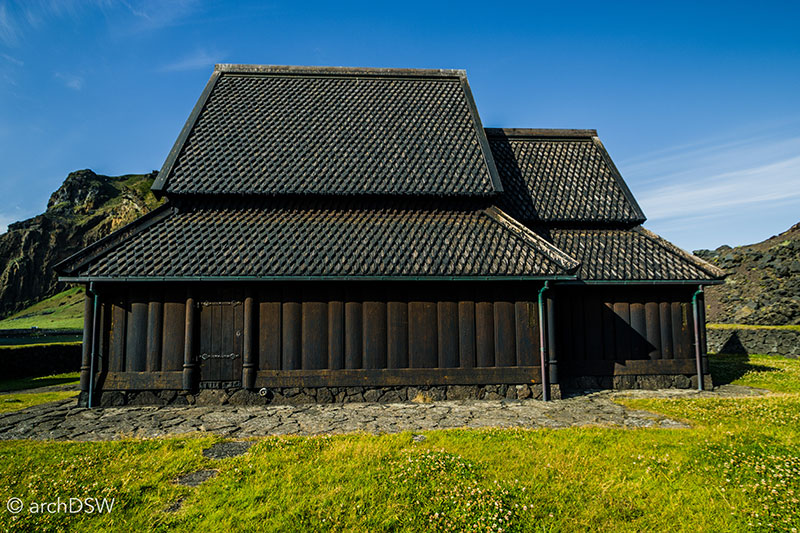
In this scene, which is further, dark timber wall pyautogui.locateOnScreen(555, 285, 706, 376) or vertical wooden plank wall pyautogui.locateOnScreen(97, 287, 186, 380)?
dark timber wall pyautogui.locateOnScreen(555, 285, 706, 376)

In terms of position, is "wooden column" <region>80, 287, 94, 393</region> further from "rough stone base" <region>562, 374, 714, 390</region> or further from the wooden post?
"rough stone base" <region>562, 374, 714, 390</region>

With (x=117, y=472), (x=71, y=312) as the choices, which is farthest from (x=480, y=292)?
(x=71, y=312)

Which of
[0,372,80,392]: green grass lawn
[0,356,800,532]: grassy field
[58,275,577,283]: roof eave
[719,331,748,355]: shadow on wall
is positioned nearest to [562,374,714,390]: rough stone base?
[58,275,577,283]: roof eave

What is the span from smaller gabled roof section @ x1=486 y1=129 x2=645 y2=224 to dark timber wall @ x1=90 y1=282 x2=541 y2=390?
3995 mm

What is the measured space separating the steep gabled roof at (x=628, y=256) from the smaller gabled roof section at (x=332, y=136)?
2.77 metres

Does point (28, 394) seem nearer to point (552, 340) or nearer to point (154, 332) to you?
point (154, 332)

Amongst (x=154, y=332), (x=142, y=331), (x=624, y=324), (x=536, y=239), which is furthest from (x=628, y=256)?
(x=142, y=331)

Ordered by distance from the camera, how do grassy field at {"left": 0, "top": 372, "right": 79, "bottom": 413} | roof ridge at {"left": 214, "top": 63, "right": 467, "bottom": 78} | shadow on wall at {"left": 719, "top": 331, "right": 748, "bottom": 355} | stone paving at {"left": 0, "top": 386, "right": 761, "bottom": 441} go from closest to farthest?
stone paving at {"left": 0, "top": 386, "right": 761, "bottom": 441}, grassy field at {"left": 0, "top": 372, "right": 79, "bottom": 413}, roof ridge at {"left": 214, "top": 63, "right": 467, "bottom": 78}, shadow on wall at {"left": 719, "top": 331, "right": 748, "bottom": 355}

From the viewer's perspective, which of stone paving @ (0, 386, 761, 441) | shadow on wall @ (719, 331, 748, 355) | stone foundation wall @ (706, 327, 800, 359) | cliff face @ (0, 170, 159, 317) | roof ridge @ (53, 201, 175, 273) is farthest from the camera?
cliff face @ (0, 170, 159, 317)

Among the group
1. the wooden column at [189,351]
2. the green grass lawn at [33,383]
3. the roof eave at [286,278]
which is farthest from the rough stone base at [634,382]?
the green grass lawn at [33,383]

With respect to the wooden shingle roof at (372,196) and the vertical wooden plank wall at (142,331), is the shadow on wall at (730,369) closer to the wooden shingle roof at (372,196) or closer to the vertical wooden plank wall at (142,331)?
the wooden shingle roof at (372,196)

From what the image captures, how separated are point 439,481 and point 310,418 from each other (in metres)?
3.92

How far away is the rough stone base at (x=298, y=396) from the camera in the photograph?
947 centimetres

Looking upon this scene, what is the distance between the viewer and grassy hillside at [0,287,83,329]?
251 ft
